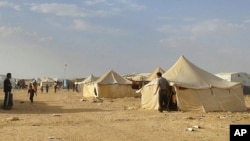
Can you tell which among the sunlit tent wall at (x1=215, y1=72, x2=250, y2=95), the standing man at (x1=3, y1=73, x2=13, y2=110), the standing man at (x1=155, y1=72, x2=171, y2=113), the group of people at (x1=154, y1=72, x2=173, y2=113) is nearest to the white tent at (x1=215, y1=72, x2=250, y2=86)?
the sunlit tent wall at (x1=215, y1=72, x2=250, y2=95)

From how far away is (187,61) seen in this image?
80.0 feet

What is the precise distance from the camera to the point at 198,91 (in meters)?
22.2

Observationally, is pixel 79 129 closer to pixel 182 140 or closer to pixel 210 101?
pixel 182 140

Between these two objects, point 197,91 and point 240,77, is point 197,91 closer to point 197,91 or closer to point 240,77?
point 197,91

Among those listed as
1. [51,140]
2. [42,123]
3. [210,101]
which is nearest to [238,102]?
[210,101]

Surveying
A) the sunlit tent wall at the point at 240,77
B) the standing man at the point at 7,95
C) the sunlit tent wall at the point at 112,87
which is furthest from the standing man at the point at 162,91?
the sunlit tent wall at the point at 240,77

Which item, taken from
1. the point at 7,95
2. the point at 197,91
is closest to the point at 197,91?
the point at 197,91

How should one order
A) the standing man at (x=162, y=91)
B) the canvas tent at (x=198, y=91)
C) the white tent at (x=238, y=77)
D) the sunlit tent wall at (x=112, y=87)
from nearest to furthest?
the standing man at (x=162, y=91) → the canvas tent at (x=198, y=91) → the sunlit tent wall at (x=112, y=87) → the white tent at (x=238, y=77)

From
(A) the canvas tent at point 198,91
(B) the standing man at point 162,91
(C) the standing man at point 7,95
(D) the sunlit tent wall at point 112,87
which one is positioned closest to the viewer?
(B) the standing man at point 162,91

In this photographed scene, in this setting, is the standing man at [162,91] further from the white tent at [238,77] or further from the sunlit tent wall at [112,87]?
the white tent at [238,77]

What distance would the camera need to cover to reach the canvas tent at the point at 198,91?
2208cm

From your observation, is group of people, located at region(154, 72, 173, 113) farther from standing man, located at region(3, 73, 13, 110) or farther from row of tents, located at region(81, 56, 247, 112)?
standing man, located at region(3, 73, 13, 110)

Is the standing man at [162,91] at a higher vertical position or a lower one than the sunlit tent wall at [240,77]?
lower

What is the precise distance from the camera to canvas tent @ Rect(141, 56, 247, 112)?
22.1 meters
